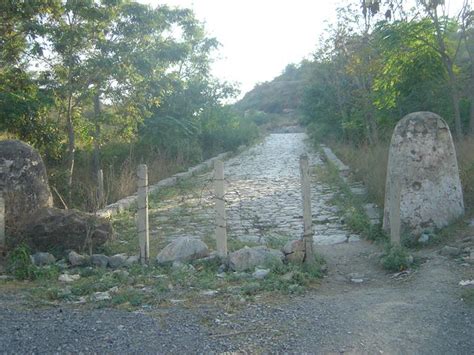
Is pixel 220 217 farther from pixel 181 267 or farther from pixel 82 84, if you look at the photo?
pixel 82 84

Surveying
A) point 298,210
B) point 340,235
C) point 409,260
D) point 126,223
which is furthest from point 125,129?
point 409,260

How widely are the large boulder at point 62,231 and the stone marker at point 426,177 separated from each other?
405 cm

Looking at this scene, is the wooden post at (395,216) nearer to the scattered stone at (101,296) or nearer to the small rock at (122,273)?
the small rock at (122,273)

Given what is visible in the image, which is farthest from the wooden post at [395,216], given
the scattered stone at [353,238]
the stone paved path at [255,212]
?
the stone paved path at [255,212]

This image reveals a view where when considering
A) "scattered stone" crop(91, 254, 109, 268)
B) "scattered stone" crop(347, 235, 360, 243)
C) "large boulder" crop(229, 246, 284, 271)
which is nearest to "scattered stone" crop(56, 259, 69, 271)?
"scattered stone" crop(91, 254, 109, 268)

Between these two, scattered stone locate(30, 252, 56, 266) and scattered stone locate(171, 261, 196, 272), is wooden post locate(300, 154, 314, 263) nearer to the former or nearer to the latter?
scattered stone locate(171, 261, 196, 272)

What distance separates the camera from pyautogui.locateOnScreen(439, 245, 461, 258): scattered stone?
6.41 meters

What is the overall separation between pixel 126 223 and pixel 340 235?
12.3ft

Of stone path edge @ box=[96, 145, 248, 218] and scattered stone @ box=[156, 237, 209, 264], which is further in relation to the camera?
stone path edge @ box=[96, 145, 248, 218]

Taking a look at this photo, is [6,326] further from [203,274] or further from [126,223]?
[126,223]

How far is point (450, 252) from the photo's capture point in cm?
646

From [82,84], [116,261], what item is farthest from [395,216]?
[82,84]

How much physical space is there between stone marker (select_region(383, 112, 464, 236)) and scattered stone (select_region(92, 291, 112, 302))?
388 cm

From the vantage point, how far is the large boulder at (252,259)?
638 cm
